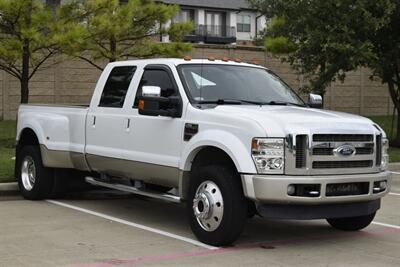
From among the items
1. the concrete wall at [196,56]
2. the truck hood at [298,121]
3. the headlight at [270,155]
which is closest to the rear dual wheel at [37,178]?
the truck hood at [298,121]

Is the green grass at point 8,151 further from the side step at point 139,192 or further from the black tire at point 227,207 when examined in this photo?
the black tire at point 227,207

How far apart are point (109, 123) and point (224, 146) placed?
2.24m

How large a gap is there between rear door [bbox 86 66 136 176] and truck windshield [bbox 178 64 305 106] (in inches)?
40.9

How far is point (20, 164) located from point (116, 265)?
4641 millimetres

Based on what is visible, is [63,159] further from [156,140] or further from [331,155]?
[331,155]

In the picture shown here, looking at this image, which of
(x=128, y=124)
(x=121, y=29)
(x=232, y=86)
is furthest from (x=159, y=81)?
(x=121, y=29)

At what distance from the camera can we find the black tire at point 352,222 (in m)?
7.70

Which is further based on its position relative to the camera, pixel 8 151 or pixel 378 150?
pixel 8 151

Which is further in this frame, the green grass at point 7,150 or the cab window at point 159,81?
the green grass at point 7,150

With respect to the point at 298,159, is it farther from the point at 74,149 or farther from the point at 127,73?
the point at 74,149

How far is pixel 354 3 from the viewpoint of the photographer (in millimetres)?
16812

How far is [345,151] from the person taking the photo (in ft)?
21.9

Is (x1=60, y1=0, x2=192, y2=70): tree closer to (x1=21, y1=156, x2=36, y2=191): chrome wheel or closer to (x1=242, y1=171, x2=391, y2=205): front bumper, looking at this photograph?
(x1=21, y1=156, x2=36, y2=191): chrome wheel

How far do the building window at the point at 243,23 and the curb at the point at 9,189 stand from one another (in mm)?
53341
